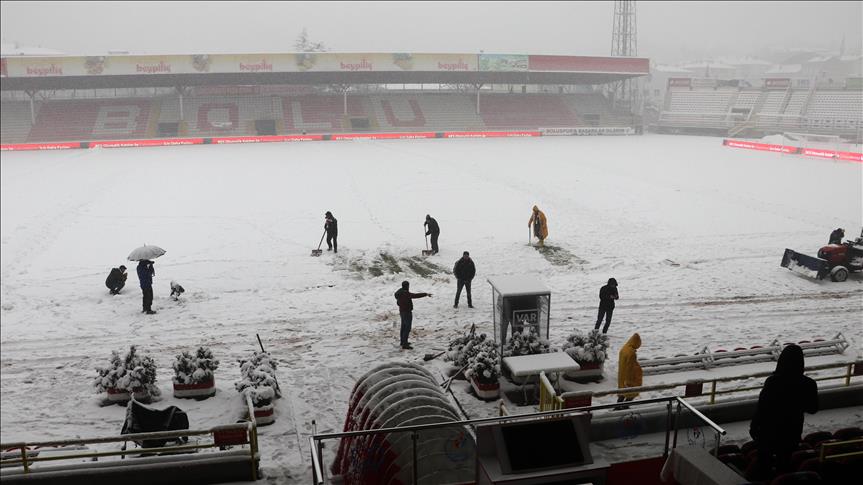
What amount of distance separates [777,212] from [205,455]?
23.1 metres

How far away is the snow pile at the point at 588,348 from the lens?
36.4ft

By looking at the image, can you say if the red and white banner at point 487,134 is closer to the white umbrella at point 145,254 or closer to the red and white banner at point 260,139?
the red and white banner at point 260,139

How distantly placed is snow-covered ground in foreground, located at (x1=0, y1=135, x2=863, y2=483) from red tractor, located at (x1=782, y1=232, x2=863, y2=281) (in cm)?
30

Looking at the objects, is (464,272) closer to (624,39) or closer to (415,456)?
(415,456)

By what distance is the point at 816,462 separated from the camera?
6.20 metres

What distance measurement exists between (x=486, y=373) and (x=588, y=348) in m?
1.93

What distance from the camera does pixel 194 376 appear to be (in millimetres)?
10328

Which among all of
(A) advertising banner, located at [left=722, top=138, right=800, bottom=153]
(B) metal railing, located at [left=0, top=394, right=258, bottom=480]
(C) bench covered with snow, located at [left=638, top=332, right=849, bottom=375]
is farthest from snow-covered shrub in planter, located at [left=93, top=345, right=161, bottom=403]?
(A) advertising banner, located at [left=722, top=138, right=800, bottom=153]

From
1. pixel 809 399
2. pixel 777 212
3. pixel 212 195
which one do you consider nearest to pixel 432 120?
pixel 212 195

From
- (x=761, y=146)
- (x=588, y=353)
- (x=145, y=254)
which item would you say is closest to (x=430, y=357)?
(x=588, y=353)

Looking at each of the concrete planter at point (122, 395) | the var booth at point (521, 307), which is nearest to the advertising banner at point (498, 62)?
the var booth at point (521, 307)

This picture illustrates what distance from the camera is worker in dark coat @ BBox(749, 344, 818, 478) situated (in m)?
6.36

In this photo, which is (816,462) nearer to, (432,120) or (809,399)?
(809,399)

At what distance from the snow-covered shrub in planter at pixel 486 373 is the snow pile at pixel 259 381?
2.97 m
